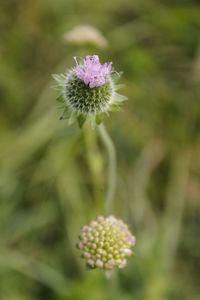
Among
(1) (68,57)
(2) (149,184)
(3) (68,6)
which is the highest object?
(3) (68,6)

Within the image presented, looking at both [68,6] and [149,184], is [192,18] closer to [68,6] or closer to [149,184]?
[68,6]

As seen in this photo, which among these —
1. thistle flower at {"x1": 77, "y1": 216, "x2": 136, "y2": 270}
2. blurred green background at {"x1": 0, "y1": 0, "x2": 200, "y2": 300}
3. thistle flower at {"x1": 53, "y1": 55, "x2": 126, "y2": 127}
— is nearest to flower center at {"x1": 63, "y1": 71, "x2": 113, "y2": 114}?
thistle flower at {"x1": 53, "y1": 55, "x2": 126, "y2": 127}

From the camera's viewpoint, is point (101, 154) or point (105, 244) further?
point (101, 154)

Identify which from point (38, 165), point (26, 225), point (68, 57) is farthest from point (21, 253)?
point (68, 57)

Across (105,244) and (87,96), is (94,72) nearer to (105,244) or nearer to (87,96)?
(87,96)

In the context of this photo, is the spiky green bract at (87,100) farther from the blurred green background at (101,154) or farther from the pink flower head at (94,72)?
the blurred green background at (101,154)

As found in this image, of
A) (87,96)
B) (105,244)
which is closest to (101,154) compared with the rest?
(87,96)
